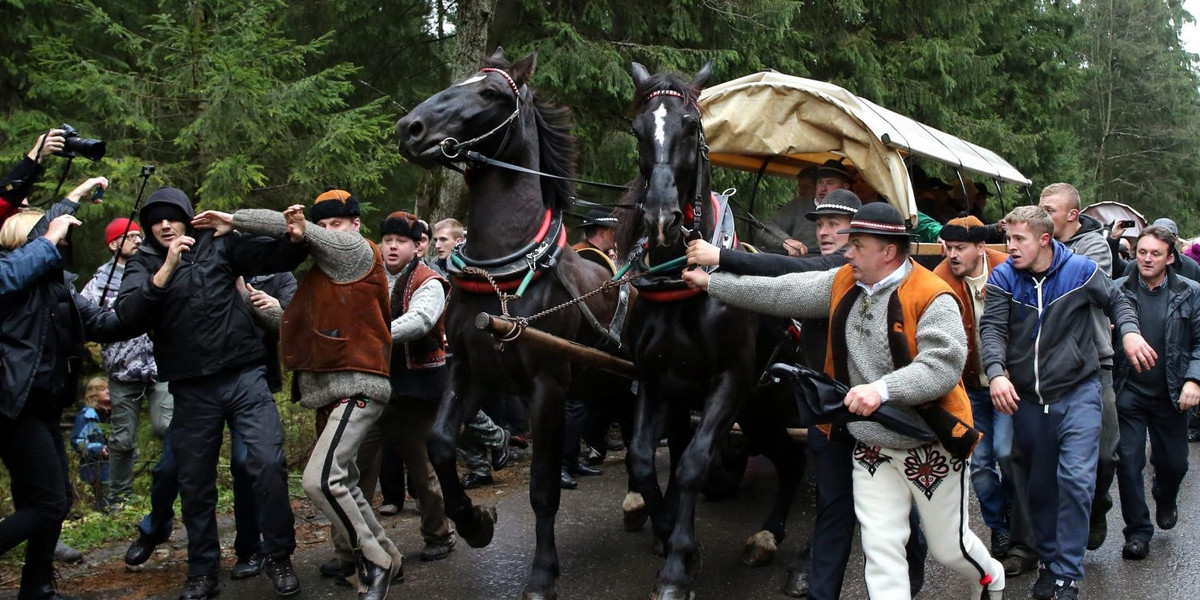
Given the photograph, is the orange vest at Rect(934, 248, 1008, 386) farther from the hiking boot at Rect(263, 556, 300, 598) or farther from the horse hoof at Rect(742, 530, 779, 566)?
the hiking boot at Rect(263, 556, 300, 598)

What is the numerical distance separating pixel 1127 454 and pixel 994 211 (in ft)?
45.7

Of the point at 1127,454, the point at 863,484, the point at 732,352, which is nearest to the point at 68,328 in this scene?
the point at 732,352

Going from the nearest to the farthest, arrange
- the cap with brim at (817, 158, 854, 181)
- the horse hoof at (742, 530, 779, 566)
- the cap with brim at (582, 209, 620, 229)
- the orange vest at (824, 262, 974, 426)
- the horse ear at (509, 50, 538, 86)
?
1. the orange vest at (824, 262, 974, 426)
2. the horse ear at (509, 50, 538, 86)
3. the horse hoof at (742, 530, 779, 566)
4. the cap with brim at (817, 158, 854, 181)
5. the cap with brim at (582, 209, 620, 229)

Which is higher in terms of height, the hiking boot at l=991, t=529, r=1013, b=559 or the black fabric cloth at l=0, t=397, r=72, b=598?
the black fabric cloth at l=0, t=397, r=72, b=598

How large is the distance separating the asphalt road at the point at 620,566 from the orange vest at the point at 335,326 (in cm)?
131

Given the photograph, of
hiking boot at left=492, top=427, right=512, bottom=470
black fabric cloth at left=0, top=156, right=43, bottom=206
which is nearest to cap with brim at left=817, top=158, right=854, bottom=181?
hiking boot at left=492, top=427, right=512, bottom=470

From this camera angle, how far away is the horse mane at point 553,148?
19.5ft

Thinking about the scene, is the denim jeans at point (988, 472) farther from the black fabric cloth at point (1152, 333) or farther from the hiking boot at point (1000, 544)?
the black fabric cloth at point (1152, 333)

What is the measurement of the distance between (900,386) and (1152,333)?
395 cm

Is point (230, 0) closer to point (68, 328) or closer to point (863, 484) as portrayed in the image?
point (68, 328)

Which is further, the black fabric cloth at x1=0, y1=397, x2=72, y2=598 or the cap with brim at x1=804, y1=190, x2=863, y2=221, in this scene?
the cap with brim at x1=804, y1=190, x2=863, y2=221

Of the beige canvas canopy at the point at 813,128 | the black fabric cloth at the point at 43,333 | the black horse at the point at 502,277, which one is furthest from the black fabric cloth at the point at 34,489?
the beige canvas canopy at the point at 813,128

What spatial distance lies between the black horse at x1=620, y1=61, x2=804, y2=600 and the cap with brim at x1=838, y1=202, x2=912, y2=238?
930 millimetres

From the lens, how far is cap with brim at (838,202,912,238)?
432 centimetres
